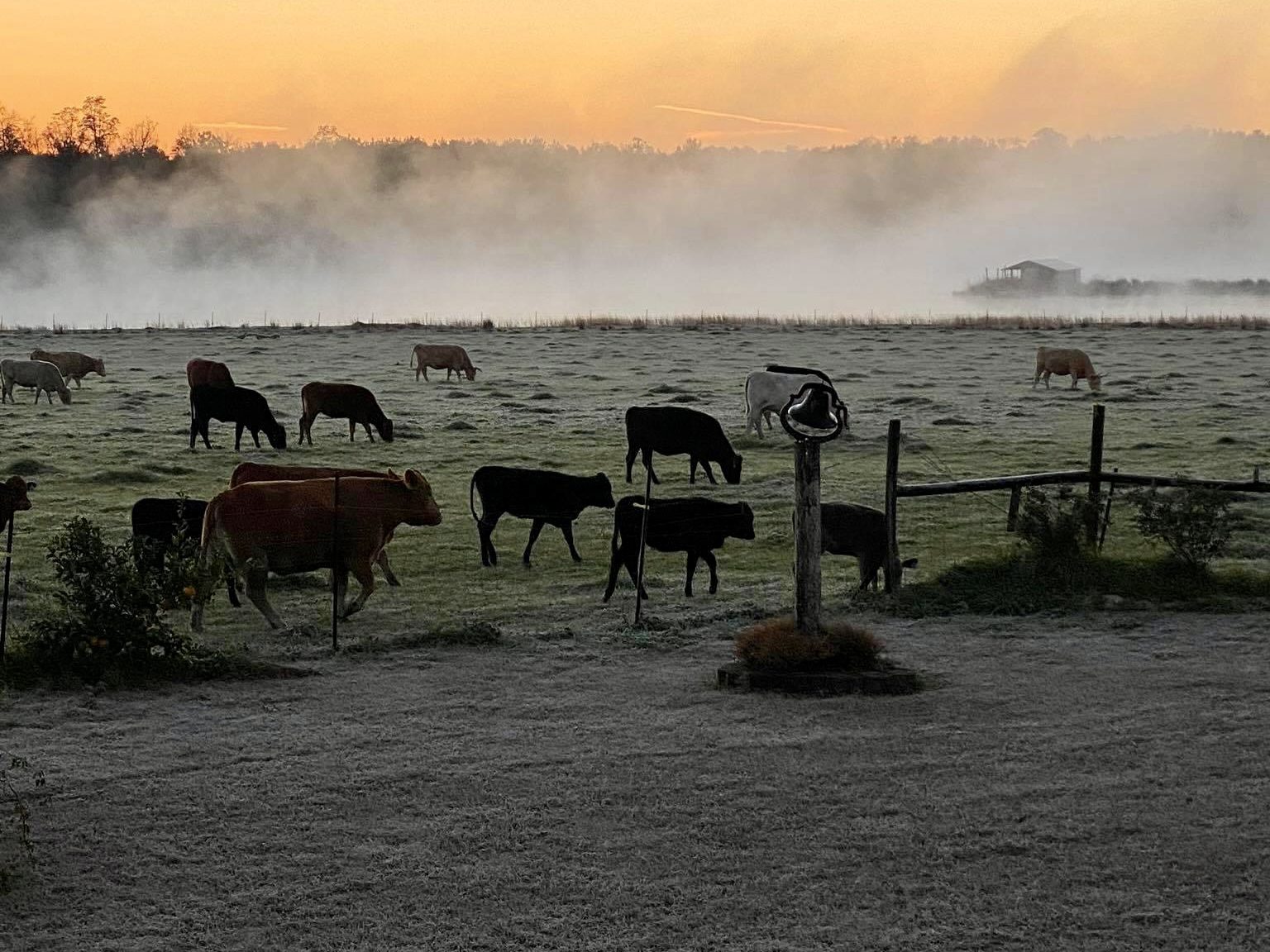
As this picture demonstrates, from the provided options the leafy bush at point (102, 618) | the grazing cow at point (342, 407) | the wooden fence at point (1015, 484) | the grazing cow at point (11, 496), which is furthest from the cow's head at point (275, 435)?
the leafy bush at point (102, 618)

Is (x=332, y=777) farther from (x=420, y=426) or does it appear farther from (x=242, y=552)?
(x=420, y=426)

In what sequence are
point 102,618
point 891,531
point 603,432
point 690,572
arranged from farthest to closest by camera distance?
1. point 603,432
2. point 690,572
3. point 891,531
4. point 102,618

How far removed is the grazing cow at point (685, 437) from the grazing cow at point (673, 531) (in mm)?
6571

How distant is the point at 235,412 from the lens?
81.1 ft

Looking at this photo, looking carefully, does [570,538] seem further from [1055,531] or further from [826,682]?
[826,682]

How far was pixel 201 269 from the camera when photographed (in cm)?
12125

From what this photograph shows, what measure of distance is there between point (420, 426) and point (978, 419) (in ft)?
34.2

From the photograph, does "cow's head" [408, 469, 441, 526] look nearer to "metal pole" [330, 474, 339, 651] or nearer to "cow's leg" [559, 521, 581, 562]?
"metal pole" [330, 474, 339, 651]

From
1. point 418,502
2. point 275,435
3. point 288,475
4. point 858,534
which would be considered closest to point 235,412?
point 275,435

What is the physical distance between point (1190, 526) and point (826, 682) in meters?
4.93

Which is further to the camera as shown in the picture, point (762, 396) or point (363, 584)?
point (762, 396)

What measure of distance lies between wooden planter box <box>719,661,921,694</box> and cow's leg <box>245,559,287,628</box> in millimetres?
4034

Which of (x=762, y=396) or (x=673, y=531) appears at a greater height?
(x=762, y=396)

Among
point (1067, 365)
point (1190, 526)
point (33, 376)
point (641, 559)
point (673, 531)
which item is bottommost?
point (641, 559)
